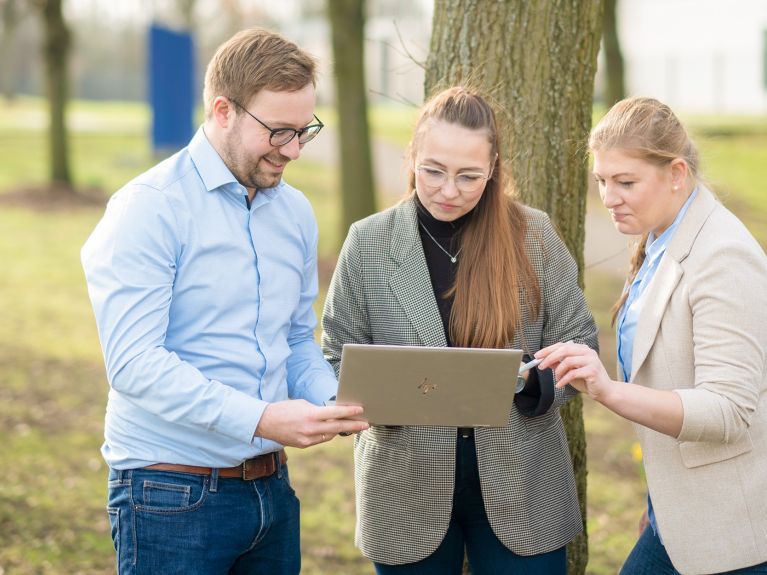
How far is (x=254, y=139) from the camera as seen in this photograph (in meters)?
2.79

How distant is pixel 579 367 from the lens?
8.92 ft

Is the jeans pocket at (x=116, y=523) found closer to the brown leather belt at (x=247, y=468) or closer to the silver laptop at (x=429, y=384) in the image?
the brown leather belt at (x=247, y=468)

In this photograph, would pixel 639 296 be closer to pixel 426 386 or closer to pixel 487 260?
A: pixel 487 260

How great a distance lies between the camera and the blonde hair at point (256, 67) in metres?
2.74

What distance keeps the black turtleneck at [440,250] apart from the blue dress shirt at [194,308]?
405 millimetres

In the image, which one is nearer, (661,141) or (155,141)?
(661,141)

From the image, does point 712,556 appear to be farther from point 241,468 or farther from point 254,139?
point 254,139

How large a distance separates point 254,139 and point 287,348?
61 cm

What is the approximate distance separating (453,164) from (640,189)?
1.76 feet

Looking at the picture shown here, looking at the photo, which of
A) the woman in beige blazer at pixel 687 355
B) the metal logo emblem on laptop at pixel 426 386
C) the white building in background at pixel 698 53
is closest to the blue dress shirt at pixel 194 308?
the metal logo emblem on laptop at pixel 426 386

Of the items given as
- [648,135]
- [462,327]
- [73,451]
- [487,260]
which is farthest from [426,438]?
[73,451]

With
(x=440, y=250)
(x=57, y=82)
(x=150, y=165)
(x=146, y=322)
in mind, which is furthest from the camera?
(x=150, y=165)

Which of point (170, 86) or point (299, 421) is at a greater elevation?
point (170, 86)

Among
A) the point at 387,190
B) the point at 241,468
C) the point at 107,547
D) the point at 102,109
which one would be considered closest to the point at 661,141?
the point at 241,468
